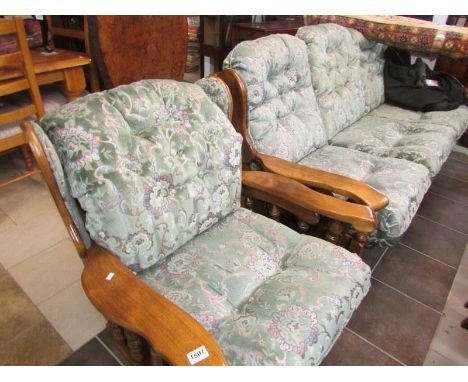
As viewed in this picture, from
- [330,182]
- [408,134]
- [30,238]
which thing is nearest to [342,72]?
[408,134]

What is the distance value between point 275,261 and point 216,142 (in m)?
0.44

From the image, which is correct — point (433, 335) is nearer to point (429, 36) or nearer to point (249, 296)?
point (249, 296)

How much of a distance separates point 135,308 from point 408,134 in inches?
77.7

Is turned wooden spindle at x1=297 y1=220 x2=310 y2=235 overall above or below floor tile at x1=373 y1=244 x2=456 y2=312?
above

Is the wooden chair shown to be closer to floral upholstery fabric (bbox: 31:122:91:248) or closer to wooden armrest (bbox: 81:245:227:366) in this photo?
floral upholstery fabric (bbox: 31:122:91:248)

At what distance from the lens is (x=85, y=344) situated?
1243 millimetres

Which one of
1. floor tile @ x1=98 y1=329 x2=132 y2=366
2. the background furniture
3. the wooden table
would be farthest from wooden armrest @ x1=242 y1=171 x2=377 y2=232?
the background furniture

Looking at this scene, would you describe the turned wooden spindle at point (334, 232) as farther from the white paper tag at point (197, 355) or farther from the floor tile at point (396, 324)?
the white paper tag at point (197, 355)

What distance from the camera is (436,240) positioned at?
6.08 ft

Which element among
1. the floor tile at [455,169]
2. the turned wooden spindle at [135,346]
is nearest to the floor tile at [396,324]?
the turned wooden spindle at [135,346]

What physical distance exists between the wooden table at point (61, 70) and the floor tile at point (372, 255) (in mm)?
1877

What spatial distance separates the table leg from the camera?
1.95 m

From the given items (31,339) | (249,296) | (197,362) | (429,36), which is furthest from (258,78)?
(429,36)

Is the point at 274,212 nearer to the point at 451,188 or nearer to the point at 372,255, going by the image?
the point at 372,255
